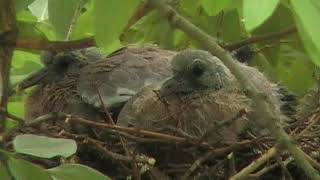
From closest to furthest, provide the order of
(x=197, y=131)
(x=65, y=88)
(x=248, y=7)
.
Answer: (x=248, y=7) < (x=197, y=131) < (x=65, y=88)

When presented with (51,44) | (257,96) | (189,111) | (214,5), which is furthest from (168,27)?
(257,96)

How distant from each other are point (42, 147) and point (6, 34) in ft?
0.63

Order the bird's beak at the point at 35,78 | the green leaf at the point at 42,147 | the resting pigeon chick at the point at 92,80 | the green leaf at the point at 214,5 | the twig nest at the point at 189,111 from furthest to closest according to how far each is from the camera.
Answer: the bird's beak at the point at 35,78 < the resting pigeon chick at the point at 92,80 < the twig nest at the point at 189,111 < the green leaf at the point at 214,5 < the green leaf at the point at 42,147

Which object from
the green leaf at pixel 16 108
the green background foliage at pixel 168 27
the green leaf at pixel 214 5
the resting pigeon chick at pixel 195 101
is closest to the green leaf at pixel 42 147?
the green background foliage at pixel 168 27

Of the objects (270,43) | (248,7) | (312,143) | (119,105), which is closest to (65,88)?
(119,105)

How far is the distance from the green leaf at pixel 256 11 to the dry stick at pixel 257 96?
0.10 metres

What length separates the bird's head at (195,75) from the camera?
182 cm

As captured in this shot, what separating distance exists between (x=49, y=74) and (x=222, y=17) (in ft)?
2.10

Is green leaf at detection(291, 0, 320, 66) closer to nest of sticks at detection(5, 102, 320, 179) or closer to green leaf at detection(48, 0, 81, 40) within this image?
green leaf at detection(48, 0, 81, 40)

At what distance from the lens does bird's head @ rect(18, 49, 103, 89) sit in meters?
2.21

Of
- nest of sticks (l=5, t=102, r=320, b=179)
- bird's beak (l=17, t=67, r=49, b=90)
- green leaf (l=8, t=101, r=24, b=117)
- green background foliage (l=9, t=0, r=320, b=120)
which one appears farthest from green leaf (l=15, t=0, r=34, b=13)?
bird's beak (l=17, t=67, r=49, b=90)

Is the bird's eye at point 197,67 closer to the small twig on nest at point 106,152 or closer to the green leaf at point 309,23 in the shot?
the small twig on nest at point 106,152

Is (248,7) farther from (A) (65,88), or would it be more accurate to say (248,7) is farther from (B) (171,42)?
(A) (65,88)

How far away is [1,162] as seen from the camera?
96cm
